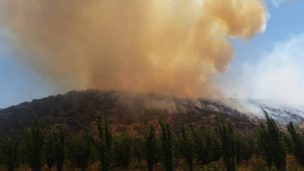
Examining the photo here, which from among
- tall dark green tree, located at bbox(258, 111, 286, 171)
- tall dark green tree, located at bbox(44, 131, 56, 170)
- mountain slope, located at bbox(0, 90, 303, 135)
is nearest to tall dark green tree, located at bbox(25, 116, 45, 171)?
tall dark green tree, located at bbox(44, 131, 56, 170)

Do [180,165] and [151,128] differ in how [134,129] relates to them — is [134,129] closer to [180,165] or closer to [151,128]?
[180,165]

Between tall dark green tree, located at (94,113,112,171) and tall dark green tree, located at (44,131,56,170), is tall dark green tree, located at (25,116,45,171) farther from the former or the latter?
tall dark green tree, located at (94,113,112,171)

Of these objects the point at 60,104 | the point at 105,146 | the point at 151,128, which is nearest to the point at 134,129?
the point at 60,104

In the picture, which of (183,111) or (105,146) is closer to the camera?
(105,146)

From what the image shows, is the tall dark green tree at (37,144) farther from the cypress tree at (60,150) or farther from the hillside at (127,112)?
the hillside at (127,112)

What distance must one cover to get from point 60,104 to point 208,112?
239ft

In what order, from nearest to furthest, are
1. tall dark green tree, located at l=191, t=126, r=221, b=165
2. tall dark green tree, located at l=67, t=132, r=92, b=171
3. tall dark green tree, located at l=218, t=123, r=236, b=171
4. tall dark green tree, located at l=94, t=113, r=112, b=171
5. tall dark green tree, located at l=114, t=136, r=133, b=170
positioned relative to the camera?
tall dark green tree, located at l=94, t=113, r=112, b=171, tall dark green tree, located at l=218, t=123, r=236, b=171, tall dark green tree, located at l=191, t=126, r=221, b=165, tall dark green tree, located at l=67, t=132, r=92, b=171, tall dark green tree, located at l=114, t=136, r=133, b=170

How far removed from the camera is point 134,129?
15062 cm

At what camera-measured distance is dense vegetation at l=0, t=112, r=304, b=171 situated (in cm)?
5162

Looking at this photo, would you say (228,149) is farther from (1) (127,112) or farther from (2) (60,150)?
(1) (127,112)

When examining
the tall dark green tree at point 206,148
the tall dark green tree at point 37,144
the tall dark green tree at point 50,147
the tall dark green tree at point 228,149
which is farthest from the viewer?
the tall dark green tree at point 206,148

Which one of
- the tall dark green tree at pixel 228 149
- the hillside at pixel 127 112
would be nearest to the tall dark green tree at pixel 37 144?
the tall dark green tree at pixel 228 149

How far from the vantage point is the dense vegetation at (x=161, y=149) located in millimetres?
51625

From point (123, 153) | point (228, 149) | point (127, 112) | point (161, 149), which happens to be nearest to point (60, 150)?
point (123, 153)
